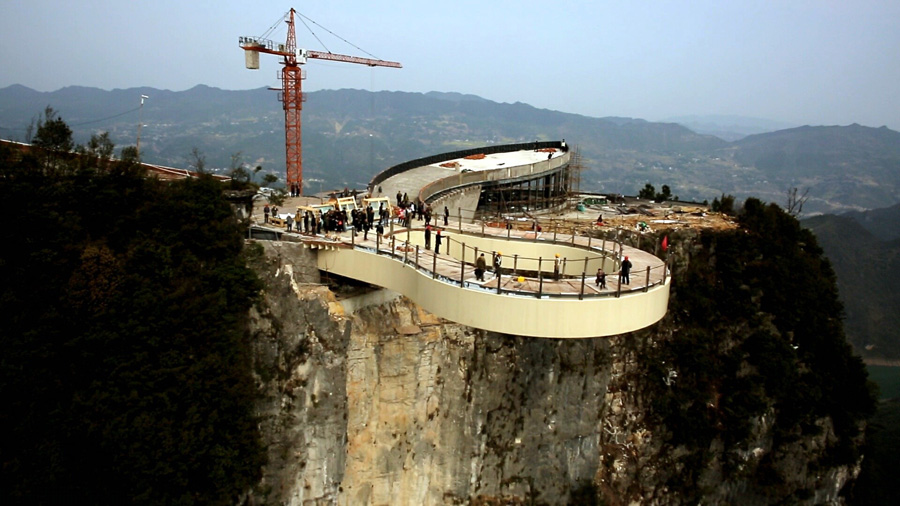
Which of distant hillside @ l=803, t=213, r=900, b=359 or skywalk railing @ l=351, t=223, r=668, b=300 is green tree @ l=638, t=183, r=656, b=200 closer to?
skywalk railing @ l=351, t=223, r=668, b=300

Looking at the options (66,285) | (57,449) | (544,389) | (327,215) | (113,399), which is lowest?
(544,389)

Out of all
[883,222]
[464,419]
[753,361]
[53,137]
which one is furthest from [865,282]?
[53,137]

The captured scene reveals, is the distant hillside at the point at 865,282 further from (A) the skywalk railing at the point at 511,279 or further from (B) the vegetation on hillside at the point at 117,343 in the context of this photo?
(B) the vegetation on hillside at the point at 117,343

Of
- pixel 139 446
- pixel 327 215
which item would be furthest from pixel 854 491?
pixel 139 446

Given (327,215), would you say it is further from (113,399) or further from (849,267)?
(849,267)

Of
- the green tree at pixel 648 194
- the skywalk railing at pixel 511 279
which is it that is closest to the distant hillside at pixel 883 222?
the green tree at pixel 648 194

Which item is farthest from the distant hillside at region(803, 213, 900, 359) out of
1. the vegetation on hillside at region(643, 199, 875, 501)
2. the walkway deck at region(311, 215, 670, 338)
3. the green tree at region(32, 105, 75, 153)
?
the green tree at region(32, 105, 75, 153)
